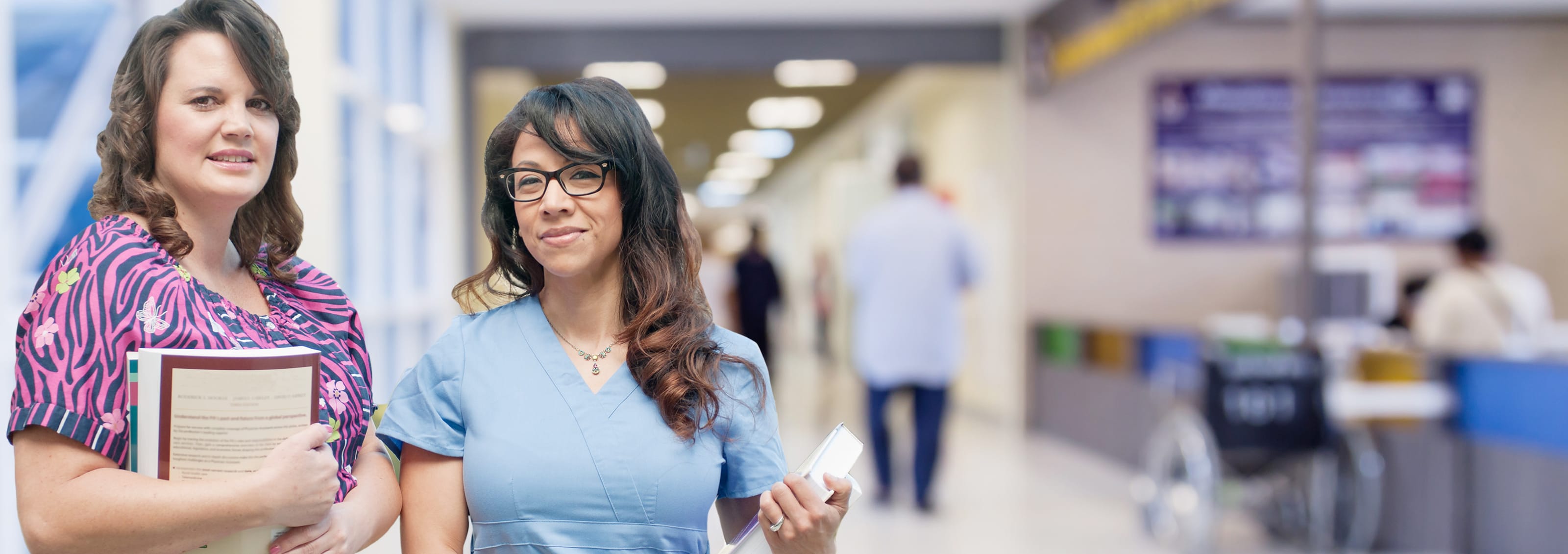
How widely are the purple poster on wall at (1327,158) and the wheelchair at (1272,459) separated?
4.00 m

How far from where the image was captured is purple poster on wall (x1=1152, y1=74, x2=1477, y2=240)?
26.8 ft

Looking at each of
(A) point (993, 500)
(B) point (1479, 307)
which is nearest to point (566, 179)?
(A) point (993, 500)

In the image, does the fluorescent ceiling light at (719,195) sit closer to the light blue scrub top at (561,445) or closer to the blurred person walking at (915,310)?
the blurred person walking at (915,310)

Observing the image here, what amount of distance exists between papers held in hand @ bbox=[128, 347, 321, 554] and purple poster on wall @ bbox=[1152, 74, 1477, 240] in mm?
7865

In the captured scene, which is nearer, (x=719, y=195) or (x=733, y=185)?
(x=733, y=185)

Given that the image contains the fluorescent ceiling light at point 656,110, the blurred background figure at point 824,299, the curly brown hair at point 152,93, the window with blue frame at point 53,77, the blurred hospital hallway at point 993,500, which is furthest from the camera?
the blurred background figure at point 824,299

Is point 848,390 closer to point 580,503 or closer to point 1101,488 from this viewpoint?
point 1101,488

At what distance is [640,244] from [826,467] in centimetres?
32

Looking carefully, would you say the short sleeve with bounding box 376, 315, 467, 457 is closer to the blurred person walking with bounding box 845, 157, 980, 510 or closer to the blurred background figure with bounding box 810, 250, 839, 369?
the blurred person walking with bounding box 845, 157, 980, 510

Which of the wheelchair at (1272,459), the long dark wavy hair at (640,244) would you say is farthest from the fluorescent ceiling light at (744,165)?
the long dark wavy hair at (640,244)

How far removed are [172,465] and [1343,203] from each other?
8476 millimetres

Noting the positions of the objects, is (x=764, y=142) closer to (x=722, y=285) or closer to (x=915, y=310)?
(x=722, y=285)

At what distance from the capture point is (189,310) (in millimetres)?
1072

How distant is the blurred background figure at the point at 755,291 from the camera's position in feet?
25.6
